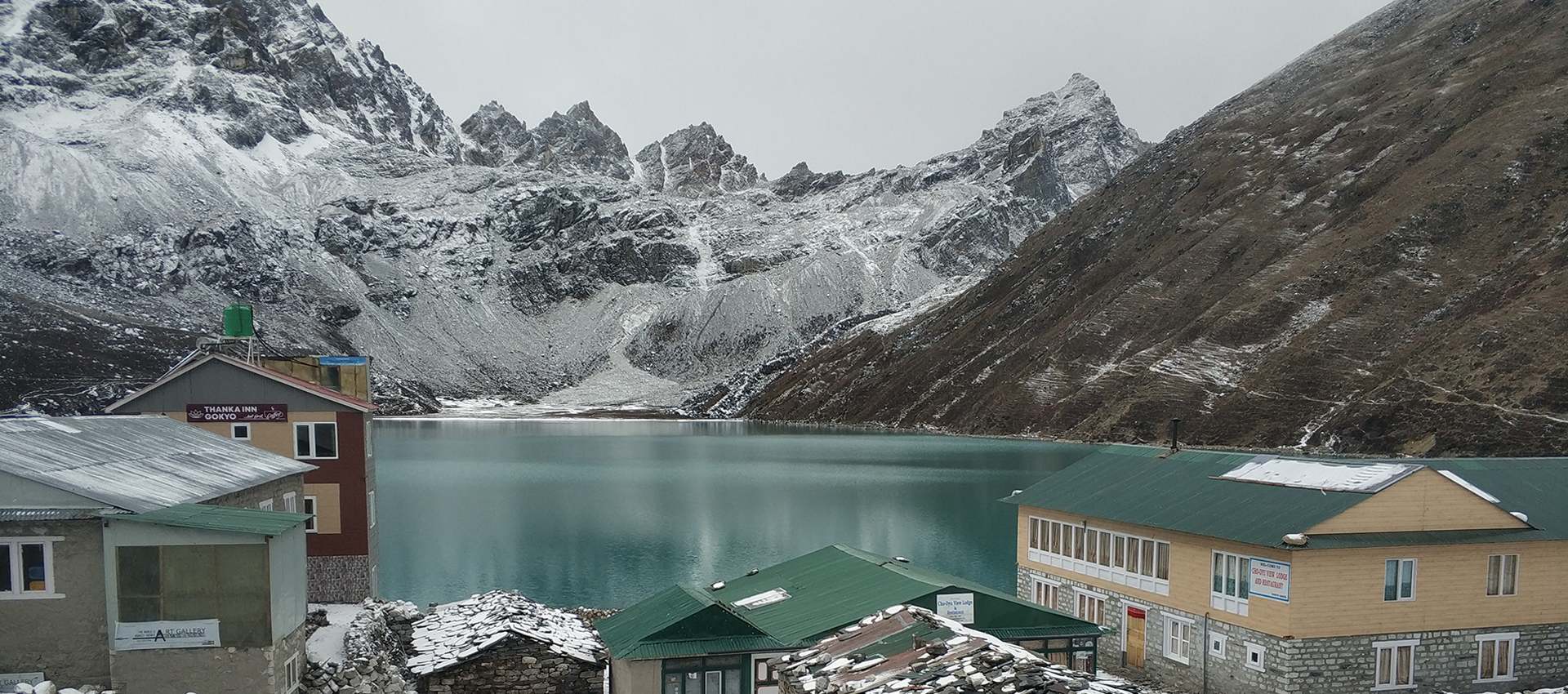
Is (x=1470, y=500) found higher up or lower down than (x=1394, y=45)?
lower down

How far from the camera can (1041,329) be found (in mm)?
139250

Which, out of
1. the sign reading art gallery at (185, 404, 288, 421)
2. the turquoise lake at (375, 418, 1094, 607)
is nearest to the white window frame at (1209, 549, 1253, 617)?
the turquoise lake at (375, 418, 1094, 607)

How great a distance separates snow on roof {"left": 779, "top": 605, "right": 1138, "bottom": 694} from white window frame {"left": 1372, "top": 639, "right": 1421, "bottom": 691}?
13461 millimetres

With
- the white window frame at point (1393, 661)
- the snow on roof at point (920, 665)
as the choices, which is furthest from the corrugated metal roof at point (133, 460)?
the white window frame at point (1393, 661)

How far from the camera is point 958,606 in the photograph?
21.8 m

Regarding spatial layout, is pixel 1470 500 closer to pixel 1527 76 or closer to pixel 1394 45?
pixel 1527 76

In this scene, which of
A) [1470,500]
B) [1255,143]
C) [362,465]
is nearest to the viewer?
[1470,500]

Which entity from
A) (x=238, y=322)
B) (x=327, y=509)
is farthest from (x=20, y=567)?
(x=238, y=322)

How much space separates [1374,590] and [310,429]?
27200 millimetres

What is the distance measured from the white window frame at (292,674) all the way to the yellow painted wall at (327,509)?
1181 centimetres

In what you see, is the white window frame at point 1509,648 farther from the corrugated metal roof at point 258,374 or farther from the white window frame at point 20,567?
the corrugated metal roof at point 258,374

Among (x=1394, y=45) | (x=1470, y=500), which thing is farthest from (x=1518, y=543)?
(x=1394, y=45)

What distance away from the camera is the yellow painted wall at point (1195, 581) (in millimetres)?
23078

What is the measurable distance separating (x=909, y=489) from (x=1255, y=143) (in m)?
101
